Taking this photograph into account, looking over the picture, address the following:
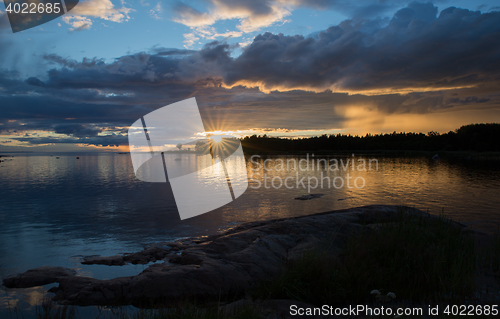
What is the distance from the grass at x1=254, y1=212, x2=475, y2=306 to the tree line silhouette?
444ft

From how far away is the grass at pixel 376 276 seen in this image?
246 inches

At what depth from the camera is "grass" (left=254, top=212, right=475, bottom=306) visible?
6.24 m

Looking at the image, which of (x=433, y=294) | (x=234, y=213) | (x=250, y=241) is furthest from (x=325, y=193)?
(x=433, y=294)

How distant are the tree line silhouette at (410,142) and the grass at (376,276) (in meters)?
135

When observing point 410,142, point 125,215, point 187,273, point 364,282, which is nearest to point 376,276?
point 364,282

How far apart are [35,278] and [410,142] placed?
6855 inches

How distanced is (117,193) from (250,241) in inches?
870

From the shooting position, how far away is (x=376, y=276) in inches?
265

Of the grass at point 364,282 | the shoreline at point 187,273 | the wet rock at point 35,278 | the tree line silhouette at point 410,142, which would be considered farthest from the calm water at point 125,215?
the tree line silhouette at point 410,142

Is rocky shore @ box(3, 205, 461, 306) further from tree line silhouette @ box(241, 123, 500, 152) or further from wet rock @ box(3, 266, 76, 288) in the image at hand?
tree line silhouette @ box(241, 123, 500, 152)

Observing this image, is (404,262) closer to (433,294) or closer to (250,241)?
(433,294)

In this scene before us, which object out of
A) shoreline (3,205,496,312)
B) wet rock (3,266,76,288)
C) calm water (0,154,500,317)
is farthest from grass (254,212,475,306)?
wet rock (3,266,76,288)

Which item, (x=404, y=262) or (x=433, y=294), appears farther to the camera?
(x=404, y=262)

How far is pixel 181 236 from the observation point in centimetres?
1317
